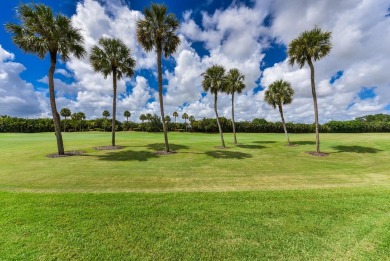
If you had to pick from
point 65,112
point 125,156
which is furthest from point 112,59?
point 65,112

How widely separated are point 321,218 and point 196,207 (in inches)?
127

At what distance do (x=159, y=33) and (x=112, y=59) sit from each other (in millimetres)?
7151

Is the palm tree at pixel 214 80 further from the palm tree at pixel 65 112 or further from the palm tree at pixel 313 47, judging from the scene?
the palm tree at pixel 65 112

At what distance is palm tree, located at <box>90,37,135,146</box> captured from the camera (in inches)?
817

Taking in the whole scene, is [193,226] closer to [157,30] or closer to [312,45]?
[157,30]

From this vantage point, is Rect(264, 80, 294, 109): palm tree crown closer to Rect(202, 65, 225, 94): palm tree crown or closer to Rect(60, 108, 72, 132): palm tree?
Rect(202, 65, 225, 94): palm tree crown

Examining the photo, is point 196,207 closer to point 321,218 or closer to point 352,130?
point 321,218

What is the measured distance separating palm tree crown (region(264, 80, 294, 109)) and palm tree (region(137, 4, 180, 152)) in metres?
17.1

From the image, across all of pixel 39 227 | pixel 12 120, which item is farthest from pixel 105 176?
pixel 12 120

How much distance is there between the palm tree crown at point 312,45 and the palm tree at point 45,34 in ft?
71.3

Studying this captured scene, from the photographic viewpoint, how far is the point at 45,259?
10.8 feet

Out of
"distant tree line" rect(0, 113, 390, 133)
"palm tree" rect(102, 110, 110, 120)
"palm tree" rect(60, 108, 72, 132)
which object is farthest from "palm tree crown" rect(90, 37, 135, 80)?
"palm tree" rect(102, 110, 110, 120)

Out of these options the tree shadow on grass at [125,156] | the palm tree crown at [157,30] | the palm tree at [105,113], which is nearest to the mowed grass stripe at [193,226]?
the tree shadow on grass at [125,156]

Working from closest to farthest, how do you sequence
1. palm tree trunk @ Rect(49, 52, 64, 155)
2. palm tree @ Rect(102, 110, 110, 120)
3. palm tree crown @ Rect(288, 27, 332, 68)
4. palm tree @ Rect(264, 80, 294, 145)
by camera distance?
palm tree trunk @ Rect(49, 52, 64, 155) < palm tree crown @ Rect(288, 27, 332, 68) < palm tree @ Rect(264, 80, 294, 145) < palm tree @ Rect(102, 110, 110, 120)
